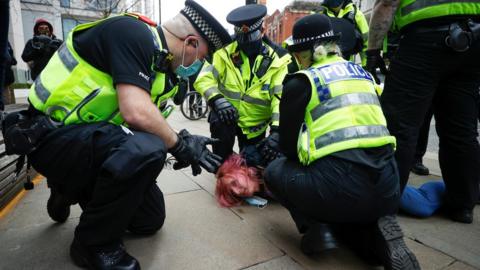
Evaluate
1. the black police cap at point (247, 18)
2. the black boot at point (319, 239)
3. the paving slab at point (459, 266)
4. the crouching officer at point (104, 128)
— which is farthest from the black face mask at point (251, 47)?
the paving slab at point (459, 266)

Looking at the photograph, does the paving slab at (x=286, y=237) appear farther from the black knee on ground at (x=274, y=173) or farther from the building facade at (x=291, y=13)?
the building facade at (x=291, y=13)

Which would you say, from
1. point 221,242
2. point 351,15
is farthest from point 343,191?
point 351,15

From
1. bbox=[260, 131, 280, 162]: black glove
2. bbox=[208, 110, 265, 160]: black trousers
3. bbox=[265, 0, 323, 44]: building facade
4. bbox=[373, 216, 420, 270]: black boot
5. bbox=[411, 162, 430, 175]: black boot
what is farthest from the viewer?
bbox=[265, 0, 323, 44]: building facade

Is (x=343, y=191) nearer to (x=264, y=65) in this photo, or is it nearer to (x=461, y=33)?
(x=461, y=33)

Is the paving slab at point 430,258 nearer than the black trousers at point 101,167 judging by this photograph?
No

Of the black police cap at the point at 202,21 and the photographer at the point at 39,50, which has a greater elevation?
the black police cap at the point at 202,21

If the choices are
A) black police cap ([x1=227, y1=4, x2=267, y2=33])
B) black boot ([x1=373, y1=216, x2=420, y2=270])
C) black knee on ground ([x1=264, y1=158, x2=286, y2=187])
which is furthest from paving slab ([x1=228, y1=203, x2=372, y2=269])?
black police cap ([x1=227, y1=4, x2=267, y2=33])

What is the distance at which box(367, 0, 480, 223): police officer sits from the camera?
1.73 m

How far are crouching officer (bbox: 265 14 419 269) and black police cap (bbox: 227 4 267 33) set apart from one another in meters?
0.90

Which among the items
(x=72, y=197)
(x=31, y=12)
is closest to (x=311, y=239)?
(x=72, y=197)

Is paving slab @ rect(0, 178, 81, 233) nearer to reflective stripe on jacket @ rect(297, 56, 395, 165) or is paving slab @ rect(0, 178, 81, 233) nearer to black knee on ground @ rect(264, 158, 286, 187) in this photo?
black knee on ground @ rect(264, 158, 286, 187)

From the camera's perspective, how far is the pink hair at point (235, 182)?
7.45 ft

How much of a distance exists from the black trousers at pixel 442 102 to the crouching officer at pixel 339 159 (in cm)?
45

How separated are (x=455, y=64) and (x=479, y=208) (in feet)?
3.69
